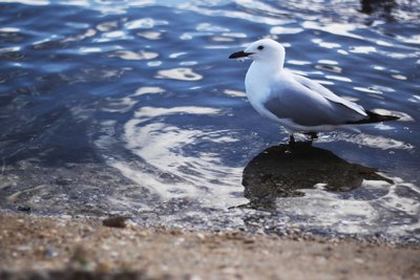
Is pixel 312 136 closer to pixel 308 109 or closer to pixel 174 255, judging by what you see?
pixel 308 109

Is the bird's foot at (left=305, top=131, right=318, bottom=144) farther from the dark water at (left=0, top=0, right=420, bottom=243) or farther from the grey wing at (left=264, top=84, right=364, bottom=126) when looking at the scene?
the grey wing at (left=264, top=84, right=364, bottom=126)

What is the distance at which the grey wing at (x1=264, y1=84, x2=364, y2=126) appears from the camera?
8391 millimetres

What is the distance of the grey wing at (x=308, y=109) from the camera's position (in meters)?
8.39

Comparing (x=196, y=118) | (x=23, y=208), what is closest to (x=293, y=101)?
(x=196, y=118)

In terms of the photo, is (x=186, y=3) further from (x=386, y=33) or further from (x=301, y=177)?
(x=301, y=177)

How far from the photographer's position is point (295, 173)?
26.8ft

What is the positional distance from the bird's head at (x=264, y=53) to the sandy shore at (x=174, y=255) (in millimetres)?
2980

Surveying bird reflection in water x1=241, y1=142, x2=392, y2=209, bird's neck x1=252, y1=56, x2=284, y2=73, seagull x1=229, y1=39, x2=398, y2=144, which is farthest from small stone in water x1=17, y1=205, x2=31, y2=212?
bird's neck x1=252, y1=56, x2=284, y2=73

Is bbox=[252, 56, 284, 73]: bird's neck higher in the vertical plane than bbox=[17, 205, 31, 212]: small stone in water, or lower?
higher

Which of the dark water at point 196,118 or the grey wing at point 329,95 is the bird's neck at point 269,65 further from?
the dark water at point 196,118

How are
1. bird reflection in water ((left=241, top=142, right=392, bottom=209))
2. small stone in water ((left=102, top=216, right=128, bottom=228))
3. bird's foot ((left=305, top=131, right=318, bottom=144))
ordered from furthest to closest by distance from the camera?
bird's foot ((left=305, top=131, right=318, bottom=144)), bird reflection in water ((left=241, top=142, right=392, bottom=209)), small stone in water ((left=102, top=216, right=128, bottom=228))

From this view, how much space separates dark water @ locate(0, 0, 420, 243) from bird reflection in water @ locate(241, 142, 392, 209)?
23mm

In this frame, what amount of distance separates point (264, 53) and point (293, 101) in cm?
84

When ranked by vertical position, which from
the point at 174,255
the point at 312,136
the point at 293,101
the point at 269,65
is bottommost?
the point at 312,136
